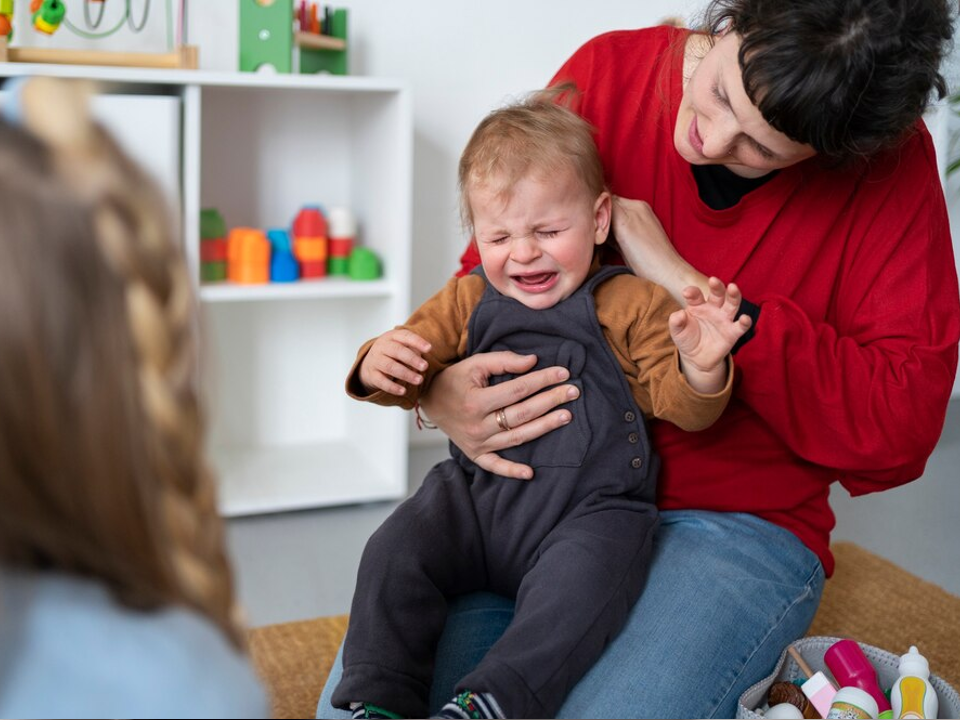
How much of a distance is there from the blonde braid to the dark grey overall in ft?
1.65

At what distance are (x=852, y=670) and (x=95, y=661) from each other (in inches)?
38.3

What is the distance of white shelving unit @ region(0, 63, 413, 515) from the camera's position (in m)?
2.28

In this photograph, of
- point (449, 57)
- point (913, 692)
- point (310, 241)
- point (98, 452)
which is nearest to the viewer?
point (98, 452)

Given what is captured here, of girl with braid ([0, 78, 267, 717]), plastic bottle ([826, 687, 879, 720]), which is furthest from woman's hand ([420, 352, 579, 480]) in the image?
girl with braid ([0, 78, 267, 717])

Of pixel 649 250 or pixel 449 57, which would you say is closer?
pixel 649 250

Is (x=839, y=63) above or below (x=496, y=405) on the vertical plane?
above

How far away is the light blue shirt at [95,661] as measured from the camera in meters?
0.58

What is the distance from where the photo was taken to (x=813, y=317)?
4.22 ft

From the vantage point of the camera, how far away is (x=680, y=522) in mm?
→ 1293

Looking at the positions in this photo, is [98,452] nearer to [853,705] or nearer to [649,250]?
[649,250]

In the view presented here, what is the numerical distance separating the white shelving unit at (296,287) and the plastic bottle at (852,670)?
4.12 feet

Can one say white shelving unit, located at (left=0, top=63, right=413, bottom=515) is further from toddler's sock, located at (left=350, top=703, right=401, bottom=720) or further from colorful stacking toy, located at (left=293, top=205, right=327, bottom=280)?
toddler's sock, located at (left=350, top=703, right=401, bottom=720)

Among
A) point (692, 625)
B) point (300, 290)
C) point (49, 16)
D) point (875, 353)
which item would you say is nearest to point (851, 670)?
point (692, 625)

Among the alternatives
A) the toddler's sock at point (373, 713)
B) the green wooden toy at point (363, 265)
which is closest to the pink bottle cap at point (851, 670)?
the toddler's sock at point (373, 713)
